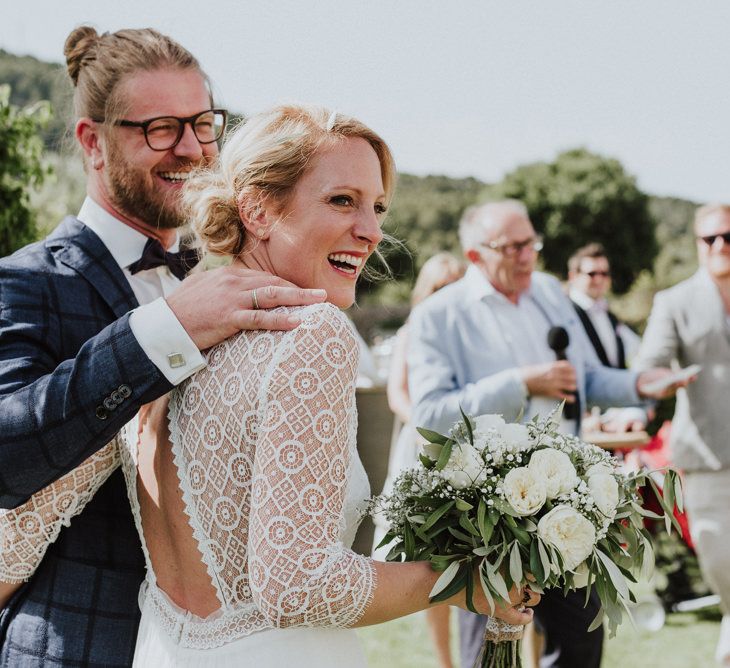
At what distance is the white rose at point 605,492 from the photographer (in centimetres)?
201

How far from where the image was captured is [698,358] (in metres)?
5.39

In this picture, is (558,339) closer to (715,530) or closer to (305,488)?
(715,530)

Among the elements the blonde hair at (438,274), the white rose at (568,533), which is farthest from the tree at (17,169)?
the blonde hair at (438,274)

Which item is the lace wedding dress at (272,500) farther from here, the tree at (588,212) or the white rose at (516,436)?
the tree at (588,212)

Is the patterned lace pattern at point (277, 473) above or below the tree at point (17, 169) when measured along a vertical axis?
below

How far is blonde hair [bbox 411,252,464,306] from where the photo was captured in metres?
7.04

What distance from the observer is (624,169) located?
68.8 metres

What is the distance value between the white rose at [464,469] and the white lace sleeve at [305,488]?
40 centimetres

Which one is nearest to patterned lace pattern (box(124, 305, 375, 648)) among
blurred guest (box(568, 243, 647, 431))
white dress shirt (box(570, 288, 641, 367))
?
blurred guest (box(568, 243, 647, 431))

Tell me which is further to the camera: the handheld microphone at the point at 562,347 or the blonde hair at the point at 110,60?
the handheld microphone at the point at 562,347

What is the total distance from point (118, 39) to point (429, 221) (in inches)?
3095

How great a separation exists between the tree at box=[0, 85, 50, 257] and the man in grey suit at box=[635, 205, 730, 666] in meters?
3.63

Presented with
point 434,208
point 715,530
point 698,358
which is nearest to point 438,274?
point 698,358

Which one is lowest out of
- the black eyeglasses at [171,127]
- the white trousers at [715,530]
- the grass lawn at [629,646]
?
the grass lawn at [629,646]
